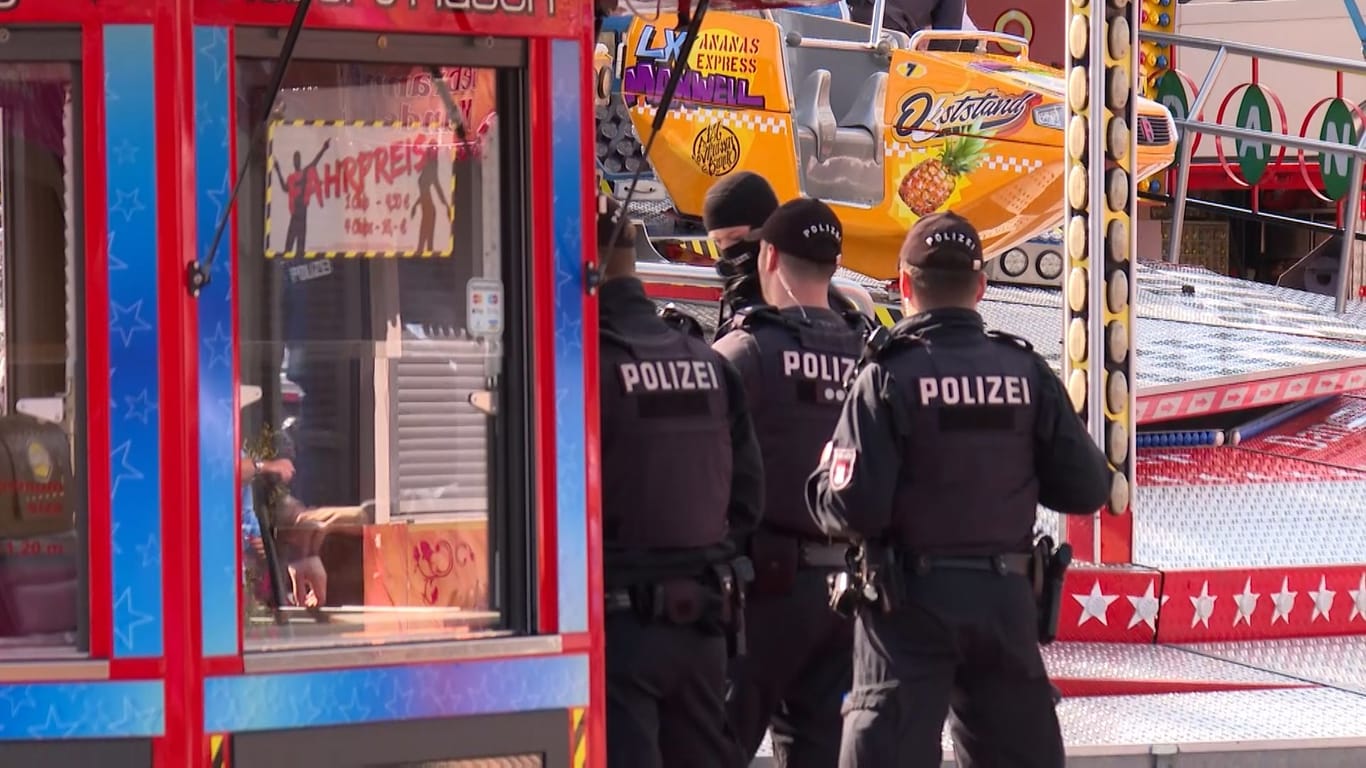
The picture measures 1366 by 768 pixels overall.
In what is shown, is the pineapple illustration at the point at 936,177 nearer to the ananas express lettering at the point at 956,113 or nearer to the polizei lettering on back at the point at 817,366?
the ananas express lettering at the point at 956,113

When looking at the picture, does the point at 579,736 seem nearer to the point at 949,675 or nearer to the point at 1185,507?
the point at 949,675

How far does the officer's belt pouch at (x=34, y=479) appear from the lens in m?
3.46

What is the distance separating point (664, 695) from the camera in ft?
14.3

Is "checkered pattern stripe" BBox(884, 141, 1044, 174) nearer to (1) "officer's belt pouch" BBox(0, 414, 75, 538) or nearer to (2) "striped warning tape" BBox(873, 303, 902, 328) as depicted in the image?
(2) "striped warning tape" BBox(873, 303, 902, 328)

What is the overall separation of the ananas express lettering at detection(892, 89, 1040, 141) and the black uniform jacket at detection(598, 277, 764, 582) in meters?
4.44

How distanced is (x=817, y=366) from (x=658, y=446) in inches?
33.7

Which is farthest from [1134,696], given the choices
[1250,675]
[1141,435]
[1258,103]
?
[1258,103]

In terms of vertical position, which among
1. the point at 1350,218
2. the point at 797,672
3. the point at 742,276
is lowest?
the point at 797,672

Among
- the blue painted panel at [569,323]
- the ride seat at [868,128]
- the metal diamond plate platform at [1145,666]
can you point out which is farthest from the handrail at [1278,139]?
the blue painted panel at [569,323]

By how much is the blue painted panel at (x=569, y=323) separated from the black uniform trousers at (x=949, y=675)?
1077 mm

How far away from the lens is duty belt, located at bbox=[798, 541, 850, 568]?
502cm

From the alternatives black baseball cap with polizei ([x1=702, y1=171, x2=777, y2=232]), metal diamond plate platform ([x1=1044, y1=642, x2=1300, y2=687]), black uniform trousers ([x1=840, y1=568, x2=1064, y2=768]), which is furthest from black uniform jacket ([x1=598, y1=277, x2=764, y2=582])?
metal diamond plate platform ([x1=1044, y1=642, x2=1300, y2=687])

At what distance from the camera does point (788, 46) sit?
892cm

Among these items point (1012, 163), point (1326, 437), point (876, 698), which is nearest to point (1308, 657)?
point (1326, 437)
